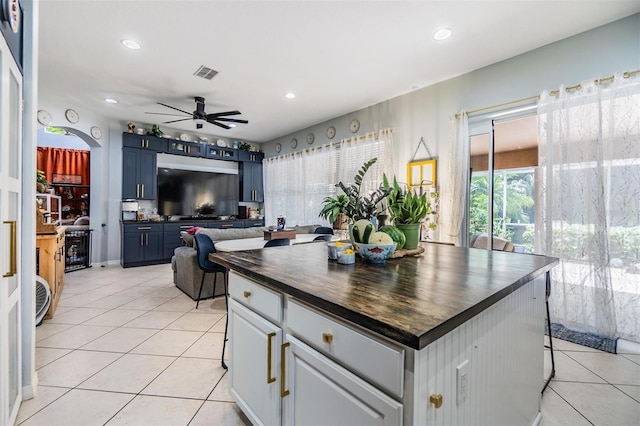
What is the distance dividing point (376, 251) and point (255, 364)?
77 cm

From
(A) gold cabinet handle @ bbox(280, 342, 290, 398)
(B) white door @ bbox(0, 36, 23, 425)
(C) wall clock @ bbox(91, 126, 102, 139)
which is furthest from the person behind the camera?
(C) wall clock @ bbox(91, 126, 102, 139)

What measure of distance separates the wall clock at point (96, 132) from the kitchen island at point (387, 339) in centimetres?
523

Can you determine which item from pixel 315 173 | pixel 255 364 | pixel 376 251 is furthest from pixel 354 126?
pixel 255 364

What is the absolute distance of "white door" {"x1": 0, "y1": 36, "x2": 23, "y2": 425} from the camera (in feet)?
4.03

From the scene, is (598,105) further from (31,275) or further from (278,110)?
(31,275)

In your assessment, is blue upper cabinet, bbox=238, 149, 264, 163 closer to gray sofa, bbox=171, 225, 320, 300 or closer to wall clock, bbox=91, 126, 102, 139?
wall clock, bbox=91, 126, 102, 139

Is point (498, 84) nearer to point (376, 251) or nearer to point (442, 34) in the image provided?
point (442, 34)

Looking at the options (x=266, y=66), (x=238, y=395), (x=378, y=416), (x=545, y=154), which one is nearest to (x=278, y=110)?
(x=266, y=66)

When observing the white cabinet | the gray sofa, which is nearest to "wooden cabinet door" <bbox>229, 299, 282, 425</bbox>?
the white cabinet

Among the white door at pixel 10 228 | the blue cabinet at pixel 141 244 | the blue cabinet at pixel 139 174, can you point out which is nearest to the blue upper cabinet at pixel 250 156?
the blue cabinet at pixel 139 174

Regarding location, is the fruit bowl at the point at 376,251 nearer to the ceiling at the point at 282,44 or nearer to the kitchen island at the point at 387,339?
the kitchen island at the point at 387,339

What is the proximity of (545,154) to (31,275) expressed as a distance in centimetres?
422

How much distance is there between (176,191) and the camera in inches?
241

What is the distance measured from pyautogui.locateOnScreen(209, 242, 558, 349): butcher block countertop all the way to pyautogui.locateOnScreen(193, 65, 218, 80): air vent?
9.27 ft
